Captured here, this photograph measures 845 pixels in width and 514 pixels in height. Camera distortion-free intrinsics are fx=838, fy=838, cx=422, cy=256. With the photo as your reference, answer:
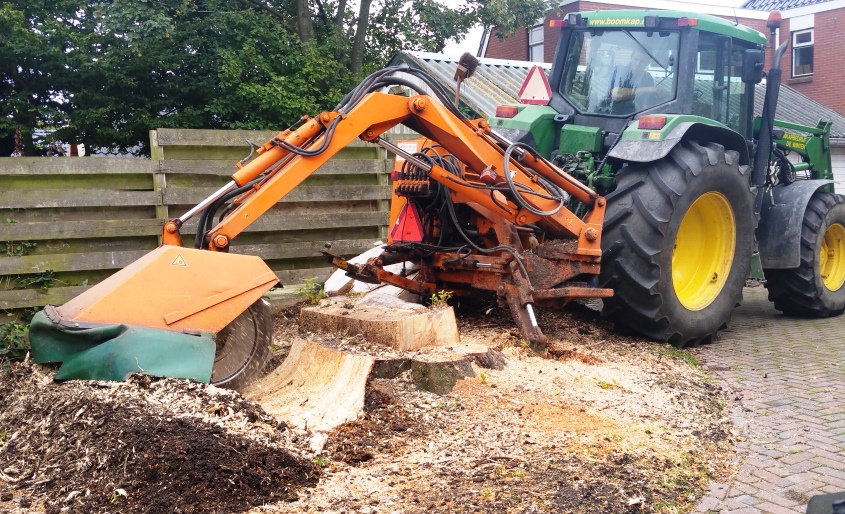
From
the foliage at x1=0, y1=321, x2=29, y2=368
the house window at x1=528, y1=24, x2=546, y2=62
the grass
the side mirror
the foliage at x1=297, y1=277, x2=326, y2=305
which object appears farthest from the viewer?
the house window at x1=528, y1=24, x2=546, y2=62

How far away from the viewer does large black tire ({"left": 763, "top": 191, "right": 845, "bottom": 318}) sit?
26.0 feet

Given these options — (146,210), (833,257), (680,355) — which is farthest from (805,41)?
(146,210)

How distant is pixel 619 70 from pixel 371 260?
2.66m

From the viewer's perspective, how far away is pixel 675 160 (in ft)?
20.9

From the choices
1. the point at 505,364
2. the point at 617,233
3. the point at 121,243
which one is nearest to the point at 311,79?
the point at 121,243

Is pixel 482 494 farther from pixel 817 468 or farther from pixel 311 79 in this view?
pixel 311 79

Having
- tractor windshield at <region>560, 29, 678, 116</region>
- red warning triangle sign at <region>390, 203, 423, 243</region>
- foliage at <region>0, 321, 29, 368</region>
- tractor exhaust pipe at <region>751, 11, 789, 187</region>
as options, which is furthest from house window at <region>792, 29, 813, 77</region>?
foliage at <region>0, 321, 29, 368</region>

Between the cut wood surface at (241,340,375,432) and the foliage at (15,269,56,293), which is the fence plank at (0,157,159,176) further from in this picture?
the cut wood surface at (241,340,375,432)

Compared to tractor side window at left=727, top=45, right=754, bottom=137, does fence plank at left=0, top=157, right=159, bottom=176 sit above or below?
below

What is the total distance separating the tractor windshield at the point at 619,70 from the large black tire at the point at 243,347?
3.73 metres

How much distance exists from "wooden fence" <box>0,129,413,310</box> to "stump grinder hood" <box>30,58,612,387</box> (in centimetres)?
154

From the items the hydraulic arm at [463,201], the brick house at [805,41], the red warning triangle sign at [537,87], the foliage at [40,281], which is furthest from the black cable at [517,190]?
the brick house at [805,41]

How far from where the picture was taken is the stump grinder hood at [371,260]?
4.09 meters

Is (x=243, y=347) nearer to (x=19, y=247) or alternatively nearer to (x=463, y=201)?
(x=463, y=201)
